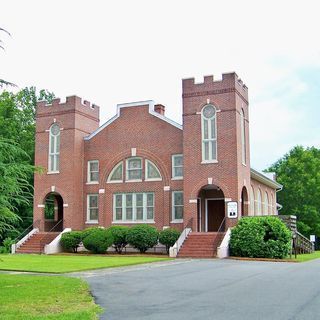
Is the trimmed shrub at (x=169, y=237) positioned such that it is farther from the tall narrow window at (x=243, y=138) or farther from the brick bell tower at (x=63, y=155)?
the brick bell tower at (x=63, y=155)

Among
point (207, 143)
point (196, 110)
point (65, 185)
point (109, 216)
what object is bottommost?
point (109, 216)

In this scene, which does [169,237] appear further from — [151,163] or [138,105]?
[138,105]

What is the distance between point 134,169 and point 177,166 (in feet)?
10.0

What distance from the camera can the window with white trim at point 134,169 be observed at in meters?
32.5

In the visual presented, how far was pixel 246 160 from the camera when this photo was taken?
30781 millimetres

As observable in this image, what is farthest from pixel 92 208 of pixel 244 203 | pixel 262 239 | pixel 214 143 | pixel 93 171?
pixel 262 239

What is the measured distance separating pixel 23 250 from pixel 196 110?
1384 cm

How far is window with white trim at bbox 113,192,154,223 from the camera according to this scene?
31.9 metres

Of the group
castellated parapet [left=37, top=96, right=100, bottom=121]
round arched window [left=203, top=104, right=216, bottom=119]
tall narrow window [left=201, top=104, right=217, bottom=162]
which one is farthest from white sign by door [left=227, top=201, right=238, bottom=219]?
castellated parapet [left=37, top=96, right=100, bottom=121]

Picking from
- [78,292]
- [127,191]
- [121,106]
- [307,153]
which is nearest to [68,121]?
[121,106]

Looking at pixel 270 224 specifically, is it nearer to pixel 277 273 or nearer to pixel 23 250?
pixel 277 273

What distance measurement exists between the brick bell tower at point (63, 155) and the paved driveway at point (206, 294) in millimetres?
16351

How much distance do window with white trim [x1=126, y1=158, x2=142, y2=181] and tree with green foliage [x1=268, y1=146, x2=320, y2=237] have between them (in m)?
30.4

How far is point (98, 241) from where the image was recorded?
93.0 feet
